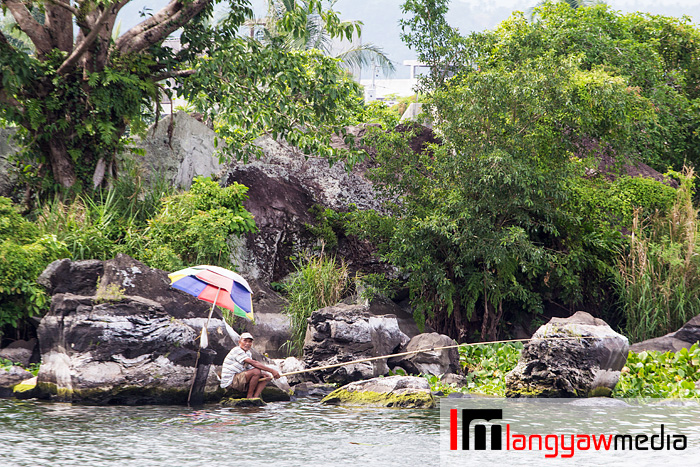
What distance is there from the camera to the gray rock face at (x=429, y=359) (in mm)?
10242

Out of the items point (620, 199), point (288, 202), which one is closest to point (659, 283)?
point (620, 199)

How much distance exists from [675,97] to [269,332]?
1129 cm

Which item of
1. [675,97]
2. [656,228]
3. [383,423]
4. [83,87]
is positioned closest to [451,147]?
[656,228]

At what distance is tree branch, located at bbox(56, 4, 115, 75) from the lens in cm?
1068

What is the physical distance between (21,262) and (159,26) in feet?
15.5

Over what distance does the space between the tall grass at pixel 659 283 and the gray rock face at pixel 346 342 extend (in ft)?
14.0

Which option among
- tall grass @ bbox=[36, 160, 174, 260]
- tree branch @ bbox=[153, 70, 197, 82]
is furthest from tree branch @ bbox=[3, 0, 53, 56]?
tall grass @ bbox=[36, 160, 174, 260]

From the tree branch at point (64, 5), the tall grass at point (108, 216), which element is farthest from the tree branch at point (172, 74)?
the tree branch at point (64, 5)

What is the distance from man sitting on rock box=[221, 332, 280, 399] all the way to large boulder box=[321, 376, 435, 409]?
2.69ft

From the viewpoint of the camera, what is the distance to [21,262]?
9.68 meters

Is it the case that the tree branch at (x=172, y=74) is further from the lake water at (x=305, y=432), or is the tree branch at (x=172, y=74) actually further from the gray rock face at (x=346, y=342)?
the lake water at (x=305, y=432)

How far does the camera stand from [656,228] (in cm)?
1259

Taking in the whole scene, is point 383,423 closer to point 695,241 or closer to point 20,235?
point 20,235

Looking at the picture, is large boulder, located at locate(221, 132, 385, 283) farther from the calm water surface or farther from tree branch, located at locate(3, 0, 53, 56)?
the calm water surface
